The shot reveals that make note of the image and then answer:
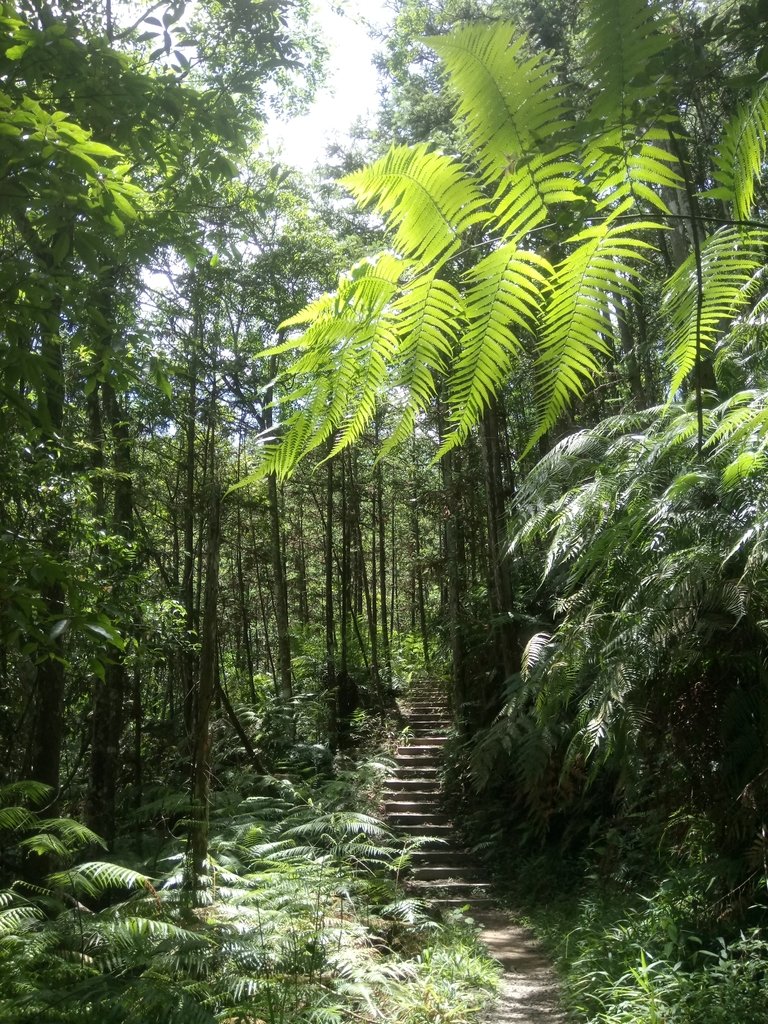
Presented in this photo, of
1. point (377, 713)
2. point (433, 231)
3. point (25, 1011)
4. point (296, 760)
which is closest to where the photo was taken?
point (433, 231)

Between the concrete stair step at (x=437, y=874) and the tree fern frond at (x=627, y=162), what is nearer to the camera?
the tree fern frond at (x=627, y=162)

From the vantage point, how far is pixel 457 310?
1.15 meters

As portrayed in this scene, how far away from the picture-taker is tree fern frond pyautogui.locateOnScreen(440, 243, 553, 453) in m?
1.10

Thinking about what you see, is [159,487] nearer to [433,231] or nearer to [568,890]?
[568,890]

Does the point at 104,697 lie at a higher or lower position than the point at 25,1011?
higher

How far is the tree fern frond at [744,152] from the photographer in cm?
107

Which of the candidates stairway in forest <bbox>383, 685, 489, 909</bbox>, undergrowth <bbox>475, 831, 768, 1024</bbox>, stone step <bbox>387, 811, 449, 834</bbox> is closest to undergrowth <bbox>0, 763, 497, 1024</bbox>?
undergrowth <bbox>475, 831, 768, 1024</bbox>

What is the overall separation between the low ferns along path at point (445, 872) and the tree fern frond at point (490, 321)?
5.40 meters

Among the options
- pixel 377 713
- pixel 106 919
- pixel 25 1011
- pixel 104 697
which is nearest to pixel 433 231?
pixel 25 1011

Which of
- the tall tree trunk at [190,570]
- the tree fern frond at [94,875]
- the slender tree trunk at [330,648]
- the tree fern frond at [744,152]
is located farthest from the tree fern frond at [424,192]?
the slender tree trunk at [330,648]

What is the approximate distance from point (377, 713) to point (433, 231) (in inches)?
608

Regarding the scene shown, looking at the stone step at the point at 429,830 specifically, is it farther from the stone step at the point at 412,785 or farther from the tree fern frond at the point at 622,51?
the tree fern frond at the point at 622,51

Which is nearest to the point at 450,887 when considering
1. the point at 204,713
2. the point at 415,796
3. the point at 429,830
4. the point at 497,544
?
the point at 429,830

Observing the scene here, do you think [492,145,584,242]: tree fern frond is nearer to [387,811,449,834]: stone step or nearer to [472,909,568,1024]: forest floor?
[472,909,568,1024]: forest floor
